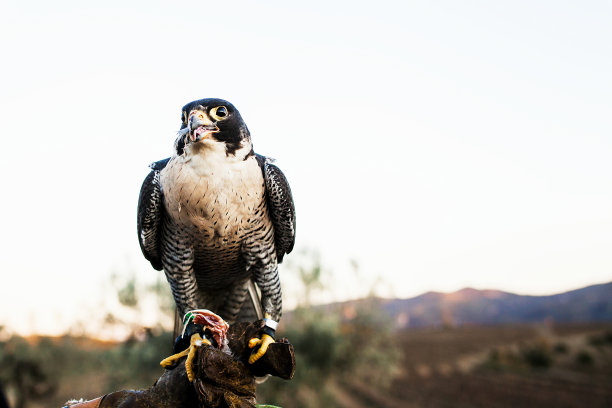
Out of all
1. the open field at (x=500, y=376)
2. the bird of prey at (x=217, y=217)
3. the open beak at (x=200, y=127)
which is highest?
the open beak at (x=200, y=127)

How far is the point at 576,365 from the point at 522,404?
16972mm

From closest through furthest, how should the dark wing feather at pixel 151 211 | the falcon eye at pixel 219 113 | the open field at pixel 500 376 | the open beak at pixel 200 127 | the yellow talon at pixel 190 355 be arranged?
1. the yellow talon at pixel 190 355
2. the open beak at pixel 200 127
3. the falcon eye at pixel 219 113
4. the dark wing feather at pixel 151 211
5. the open field at pixel 500 376

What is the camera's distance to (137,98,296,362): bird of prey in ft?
8.32

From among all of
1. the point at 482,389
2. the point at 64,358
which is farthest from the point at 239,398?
the point at 482,389

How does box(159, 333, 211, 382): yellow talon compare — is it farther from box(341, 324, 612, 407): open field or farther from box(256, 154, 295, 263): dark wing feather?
box(341, 324, 612, 407): open field

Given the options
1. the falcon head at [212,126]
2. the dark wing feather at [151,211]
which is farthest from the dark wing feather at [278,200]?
the dark wing feather at [151,211]

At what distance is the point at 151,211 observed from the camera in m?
2.86

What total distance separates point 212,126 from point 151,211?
0.74 m

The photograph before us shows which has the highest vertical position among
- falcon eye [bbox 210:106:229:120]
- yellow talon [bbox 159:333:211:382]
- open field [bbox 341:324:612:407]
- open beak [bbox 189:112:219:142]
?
falcon eye [bbox 210:106:229:120]

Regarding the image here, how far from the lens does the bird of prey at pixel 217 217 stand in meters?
2.54

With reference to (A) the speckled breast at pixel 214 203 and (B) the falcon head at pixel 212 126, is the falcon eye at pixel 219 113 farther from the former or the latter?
(A) the speckled breast at pixel 214 203

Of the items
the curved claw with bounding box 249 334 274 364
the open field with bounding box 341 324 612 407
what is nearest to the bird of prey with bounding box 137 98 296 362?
the curved claw with bounding box 249 334 274 364

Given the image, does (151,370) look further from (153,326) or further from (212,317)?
(212,317)

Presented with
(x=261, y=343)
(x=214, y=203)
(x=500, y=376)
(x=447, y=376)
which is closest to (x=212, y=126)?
(x=214, y=203)
